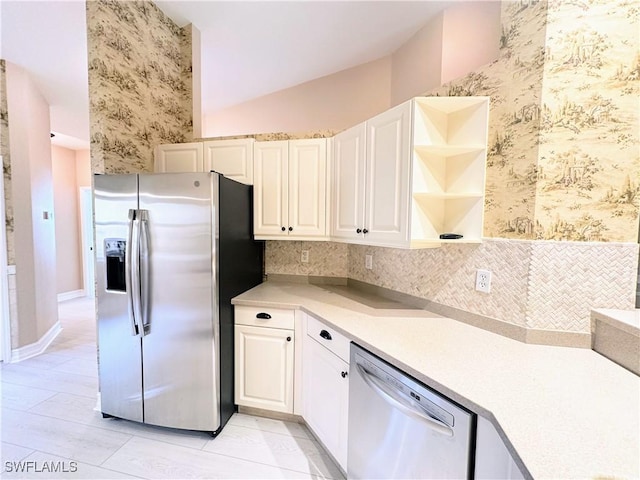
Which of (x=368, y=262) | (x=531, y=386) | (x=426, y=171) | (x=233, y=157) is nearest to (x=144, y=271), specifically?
(x=233, y=157)

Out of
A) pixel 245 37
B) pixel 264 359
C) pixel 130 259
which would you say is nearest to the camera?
pixel 130 259

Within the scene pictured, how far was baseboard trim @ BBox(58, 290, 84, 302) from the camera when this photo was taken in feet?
16.5

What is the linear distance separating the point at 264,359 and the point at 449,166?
1770mm

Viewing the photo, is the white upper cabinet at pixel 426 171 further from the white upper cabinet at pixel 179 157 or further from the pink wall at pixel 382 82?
the white upper cabinet at pixel 179 157

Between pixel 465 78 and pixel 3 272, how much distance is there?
171 inches

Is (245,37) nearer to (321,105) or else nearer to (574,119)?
(321,105)

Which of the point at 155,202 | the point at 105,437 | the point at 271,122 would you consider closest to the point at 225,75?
the point at 271,122

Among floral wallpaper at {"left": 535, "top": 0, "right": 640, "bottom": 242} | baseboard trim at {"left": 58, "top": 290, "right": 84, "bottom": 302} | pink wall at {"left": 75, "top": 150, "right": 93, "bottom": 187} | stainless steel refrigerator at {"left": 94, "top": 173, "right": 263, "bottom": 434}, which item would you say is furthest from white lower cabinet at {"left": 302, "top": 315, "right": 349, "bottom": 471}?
pink wall at {"left": 75, "top": 150, "right": 93, "bottom": 187}

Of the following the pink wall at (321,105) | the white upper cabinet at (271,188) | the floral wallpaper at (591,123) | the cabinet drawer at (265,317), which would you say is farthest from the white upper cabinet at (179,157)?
the floral wallpaper at (591,123)

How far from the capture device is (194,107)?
2.83 meters

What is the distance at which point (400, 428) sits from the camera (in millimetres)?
1159

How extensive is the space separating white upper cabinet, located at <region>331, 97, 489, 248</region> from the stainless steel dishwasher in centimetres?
69

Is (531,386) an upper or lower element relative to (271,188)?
lower

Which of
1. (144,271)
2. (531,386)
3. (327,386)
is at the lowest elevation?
(327,386)
